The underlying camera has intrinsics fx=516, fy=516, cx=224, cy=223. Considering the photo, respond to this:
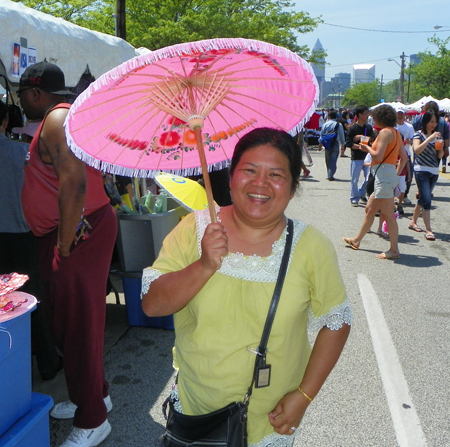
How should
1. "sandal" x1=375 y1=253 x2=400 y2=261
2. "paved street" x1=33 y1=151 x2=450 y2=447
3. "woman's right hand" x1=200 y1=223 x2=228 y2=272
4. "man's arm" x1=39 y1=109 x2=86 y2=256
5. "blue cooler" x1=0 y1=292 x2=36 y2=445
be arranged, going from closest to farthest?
"woman's right hand" x1=200 y1=223 x2=228 y2=272 → "blue cooler" x1=0 y1=292 x2=36 y2=445 → "man's arm" x1=39 y1=109 x2=86 y2=256 → "paved street" x1=33 y1=151 x2=450 y2=447 → "sandal" x1=375 y1=253 x2=400 y2=261

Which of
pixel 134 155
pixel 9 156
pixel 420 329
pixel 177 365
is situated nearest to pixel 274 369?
pixel 177 365

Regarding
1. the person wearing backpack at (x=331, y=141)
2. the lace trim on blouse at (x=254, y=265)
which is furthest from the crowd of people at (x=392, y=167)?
the lace trim on blouse at (x=254, y=265)

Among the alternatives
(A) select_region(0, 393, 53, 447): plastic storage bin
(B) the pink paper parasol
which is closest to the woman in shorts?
(B) the pink paper parasol

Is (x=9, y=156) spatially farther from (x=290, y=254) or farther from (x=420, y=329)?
(x=420, y=329)

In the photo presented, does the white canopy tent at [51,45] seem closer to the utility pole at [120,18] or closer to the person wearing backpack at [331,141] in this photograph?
the utility pole at [120,18]

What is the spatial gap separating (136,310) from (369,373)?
203 centimetres

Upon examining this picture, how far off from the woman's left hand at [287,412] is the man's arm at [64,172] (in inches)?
56.0

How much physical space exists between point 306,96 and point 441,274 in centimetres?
498

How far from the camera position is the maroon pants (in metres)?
2.77

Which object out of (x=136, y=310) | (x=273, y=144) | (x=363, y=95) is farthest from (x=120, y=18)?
(x=363, y=95)

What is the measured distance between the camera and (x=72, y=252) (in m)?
2.74

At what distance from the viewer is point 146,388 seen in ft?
12.0

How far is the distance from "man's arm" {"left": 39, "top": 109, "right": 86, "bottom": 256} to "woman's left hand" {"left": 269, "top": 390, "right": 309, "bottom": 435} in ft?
4.67

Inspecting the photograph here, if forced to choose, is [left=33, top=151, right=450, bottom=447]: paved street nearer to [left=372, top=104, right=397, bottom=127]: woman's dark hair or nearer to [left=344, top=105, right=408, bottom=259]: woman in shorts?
[left=344, top=105, right=408, bottom=259]: woman in shorts
